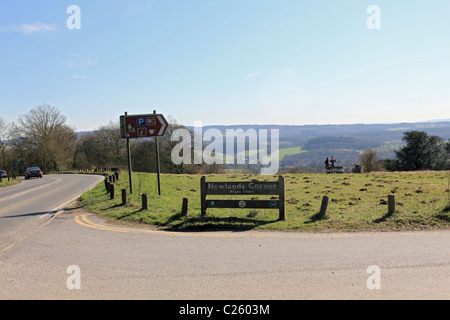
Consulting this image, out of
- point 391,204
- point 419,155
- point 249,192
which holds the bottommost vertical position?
point 419,155

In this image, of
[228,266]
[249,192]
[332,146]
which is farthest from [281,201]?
[332,146]

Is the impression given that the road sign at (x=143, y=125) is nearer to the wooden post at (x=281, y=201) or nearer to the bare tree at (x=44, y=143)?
the wooden post at (x=281, y=201)

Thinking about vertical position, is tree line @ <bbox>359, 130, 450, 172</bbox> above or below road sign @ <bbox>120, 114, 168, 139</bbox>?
below

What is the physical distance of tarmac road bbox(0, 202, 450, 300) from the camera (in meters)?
4.88

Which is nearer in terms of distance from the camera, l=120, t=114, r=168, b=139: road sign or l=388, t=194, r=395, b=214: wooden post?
l=388, t=194, r=395, b=214: wooden post

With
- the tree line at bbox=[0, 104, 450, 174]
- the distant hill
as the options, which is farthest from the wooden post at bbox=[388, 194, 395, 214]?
the distant hill

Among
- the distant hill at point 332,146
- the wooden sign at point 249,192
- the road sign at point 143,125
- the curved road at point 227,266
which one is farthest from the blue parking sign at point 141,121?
the distant hill at point 332,146

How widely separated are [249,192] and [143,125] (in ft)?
24.4

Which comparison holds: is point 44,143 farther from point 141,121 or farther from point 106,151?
point 141,121

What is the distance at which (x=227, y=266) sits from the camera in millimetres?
6039

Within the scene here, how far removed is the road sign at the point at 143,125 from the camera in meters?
15.4

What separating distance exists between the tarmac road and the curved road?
0.05ft

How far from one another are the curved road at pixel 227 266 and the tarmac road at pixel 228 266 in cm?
2

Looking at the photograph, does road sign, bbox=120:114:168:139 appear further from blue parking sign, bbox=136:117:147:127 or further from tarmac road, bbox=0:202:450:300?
tarmac road, bbox=0:202:450:300
